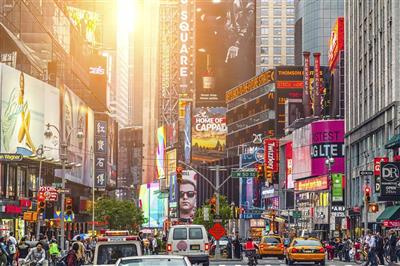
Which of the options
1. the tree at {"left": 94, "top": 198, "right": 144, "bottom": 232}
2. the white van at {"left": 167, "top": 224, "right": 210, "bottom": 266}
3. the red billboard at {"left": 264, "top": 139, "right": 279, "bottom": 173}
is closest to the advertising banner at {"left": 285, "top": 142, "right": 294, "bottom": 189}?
the red billboard at {"left": 264, "top": 139, "right": 279, "bottom": 173}

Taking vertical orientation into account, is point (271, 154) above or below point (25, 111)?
below

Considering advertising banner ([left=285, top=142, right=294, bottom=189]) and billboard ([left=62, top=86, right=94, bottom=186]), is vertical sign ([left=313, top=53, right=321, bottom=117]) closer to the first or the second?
advertising banner ([left=285, top=142, right=294, bottom=189])

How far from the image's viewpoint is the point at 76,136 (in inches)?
5226

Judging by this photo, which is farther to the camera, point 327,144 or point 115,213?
point 115,213

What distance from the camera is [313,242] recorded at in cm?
5297

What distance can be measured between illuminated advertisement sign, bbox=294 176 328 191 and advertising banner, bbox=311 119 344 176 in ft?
4.31

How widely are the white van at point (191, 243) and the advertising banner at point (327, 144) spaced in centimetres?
8501

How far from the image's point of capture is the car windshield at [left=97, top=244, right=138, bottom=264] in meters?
29.0

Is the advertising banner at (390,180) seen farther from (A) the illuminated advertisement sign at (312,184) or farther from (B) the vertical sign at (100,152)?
(B) the vertical sign at (100,152)

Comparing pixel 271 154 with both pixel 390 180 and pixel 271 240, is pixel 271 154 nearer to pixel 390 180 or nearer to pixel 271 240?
pixel 271 240

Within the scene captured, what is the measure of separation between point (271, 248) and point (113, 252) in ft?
128

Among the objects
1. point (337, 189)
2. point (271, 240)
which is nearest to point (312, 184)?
point (337, 189)

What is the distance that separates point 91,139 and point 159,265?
433 ft

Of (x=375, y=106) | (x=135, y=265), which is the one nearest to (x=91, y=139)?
(x=375, y=106)
